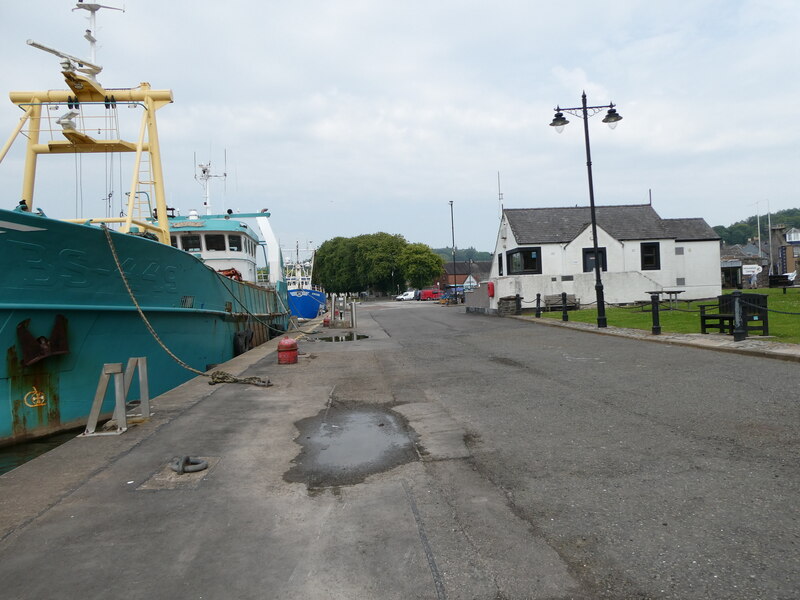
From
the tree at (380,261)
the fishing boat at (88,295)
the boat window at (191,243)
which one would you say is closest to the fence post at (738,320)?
the fishing boat at (88,295)

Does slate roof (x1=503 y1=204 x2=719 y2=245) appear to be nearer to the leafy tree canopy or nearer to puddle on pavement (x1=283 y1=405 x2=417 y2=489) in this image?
puddle on pavement (x1=283 y1=405 x2=417 y2=489)

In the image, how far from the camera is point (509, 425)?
623 centimetres

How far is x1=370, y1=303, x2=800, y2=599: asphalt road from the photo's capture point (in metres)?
3.04

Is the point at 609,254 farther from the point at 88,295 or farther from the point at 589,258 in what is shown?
the point at 88,295

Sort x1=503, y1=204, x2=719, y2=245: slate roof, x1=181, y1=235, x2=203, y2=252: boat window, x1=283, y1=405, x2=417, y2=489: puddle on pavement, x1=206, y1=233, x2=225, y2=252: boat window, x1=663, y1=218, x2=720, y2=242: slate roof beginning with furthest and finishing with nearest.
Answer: x1=663, y1=218, x2=720, y2=242: slate roof → x1=503, y1=204, x2=719, y2=245: slate roof → x1=206, y1=233, x2=225, y2=252: boat window → x1=181, y1=235, x2=203, y2=252: boat window → x1=283, y1=405, x2=417, y2=489: puddle on pavement

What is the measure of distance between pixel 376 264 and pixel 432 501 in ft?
275

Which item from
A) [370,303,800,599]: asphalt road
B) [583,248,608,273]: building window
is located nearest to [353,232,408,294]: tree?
[583,248,608,273]: building window

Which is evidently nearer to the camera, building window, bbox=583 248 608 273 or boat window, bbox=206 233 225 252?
boat window, bbox=206 233 225 252

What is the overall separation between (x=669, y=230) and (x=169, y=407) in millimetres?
32490

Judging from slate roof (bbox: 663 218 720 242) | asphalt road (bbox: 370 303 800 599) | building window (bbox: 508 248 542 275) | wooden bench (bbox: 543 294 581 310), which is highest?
slate roof (bbox: 663 218 720 242)

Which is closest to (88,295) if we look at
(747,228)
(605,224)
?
(605,224)

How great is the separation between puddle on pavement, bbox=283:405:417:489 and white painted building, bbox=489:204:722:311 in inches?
908

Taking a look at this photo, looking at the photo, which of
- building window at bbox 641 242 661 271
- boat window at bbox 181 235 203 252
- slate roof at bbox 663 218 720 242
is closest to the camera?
boat window at bbox 181 235 203 252

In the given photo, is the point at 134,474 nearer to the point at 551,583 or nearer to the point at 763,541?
the point at 551,583
